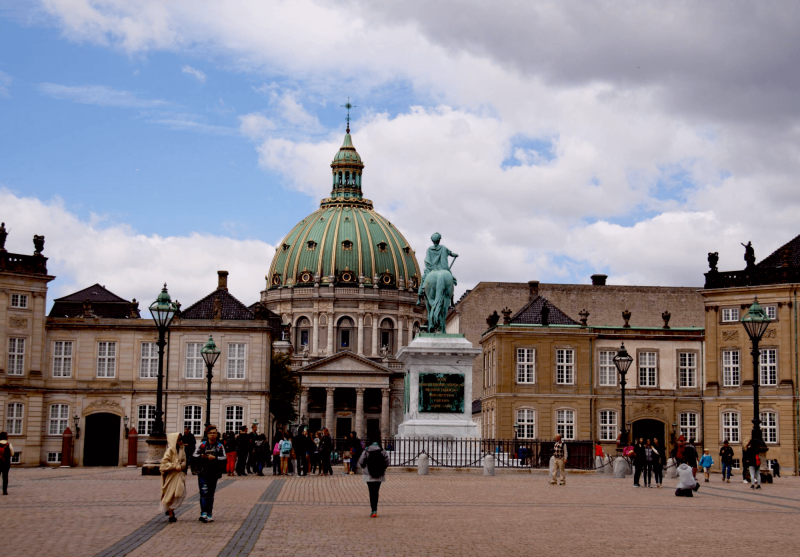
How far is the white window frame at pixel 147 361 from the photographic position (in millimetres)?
64062

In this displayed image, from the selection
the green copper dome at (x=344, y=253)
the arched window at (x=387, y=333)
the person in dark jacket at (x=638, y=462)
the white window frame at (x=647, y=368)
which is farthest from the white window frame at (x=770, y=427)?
the green copper dome at (x=344, y=253)

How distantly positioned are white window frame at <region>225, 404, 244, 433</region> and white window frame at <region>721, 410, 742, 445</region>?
85.9 feet

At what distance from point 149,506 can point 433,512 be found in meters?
5.62

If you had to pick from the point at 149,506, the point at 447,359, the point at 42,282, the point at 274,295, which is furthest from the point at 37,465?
Result: the point at 274,295

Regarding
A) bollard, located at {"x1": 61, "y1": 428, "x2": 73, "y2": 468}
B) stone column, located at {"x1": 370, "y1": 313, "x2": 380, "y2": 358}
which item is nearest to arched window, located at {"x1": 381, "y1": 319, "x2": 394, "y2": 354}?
stone column, located at {"x1": 370, "y1": 313, "x2": 380, "y2": 358}

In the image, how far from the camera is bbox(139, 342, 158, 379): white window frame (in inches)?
2522

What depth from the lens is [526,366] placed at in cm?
6638

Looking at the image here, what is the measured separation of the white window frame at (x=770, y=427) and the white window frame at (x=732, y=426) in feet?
4.79

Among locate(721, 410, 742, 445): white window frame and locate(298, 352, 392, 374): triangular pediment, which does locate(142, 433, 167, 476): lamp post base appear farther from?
locate(298, 352, 392, 374): triangular pediment

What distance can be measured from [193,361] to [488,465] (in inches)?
1293

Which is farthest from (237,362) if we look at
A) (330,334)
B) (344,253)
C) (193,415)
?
(344,253)

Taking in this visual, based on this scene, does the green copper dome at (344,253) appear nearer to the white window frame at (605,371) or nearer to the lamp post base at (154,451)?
the white window frame at (605,371)

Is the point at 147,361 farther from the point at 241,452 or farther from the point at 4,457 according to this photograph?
the point at 4,457

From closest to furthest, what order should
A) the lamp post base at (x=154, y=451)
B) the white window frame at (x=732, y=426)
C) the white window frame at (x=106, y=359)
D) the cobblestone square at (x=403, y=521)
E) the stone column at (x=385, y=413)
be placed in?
the cobblestone square at (x=403, y=521) → the lamp post base at (x=154, y=451) → the white window frame at (x=732, y=426) → the white window frame at (x=106, y=359) → the stone column at (x=385, y=413)
